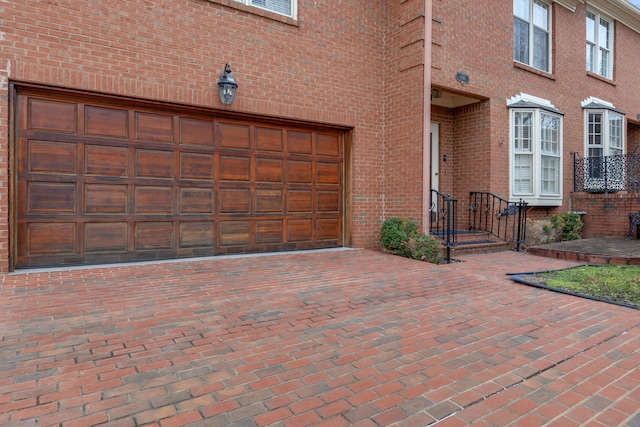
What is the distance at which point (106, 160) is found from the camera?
219 inches

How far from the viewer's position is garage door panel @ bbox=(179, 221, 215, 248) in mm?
6180

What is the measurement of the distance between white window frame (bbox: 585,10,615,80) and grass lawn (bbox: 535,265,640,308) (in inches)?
297

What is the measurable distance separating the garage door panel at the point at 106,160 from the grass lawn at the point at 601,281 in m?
5.79

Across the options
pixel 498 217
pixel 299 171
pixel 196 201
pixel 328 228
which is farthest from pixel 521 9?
pixel 196 201

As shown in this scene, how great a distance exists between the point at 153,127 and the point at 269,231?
2442mm

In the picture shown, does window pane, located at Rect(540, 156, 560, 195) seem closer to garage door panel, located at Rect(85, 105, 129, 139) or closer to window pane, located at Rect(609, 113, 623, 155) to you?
window pane, located at Rect(609, 113, 623, 155)

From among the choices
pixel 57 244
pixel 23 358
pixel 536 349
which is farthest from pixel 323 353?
pixel 57 244

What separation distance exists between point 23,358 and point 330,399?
1996mm

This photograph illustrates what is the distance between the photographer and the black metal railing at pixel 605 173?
9.98 meters

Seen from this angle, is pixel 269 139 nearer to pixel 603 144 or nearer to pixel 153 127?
pixel 153 127

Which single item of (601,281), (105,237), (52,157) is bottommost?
(601,281)

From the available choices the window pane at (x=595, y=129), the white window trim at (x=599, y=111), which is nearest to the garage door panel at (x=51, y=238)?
the white window trim at (x=599, y=111)

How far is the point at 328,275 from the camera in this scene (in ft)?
17.6

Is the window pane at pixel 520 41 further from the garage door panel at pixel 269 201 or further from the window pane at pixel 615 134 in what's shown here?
the garage door panel at pixel 269 201
